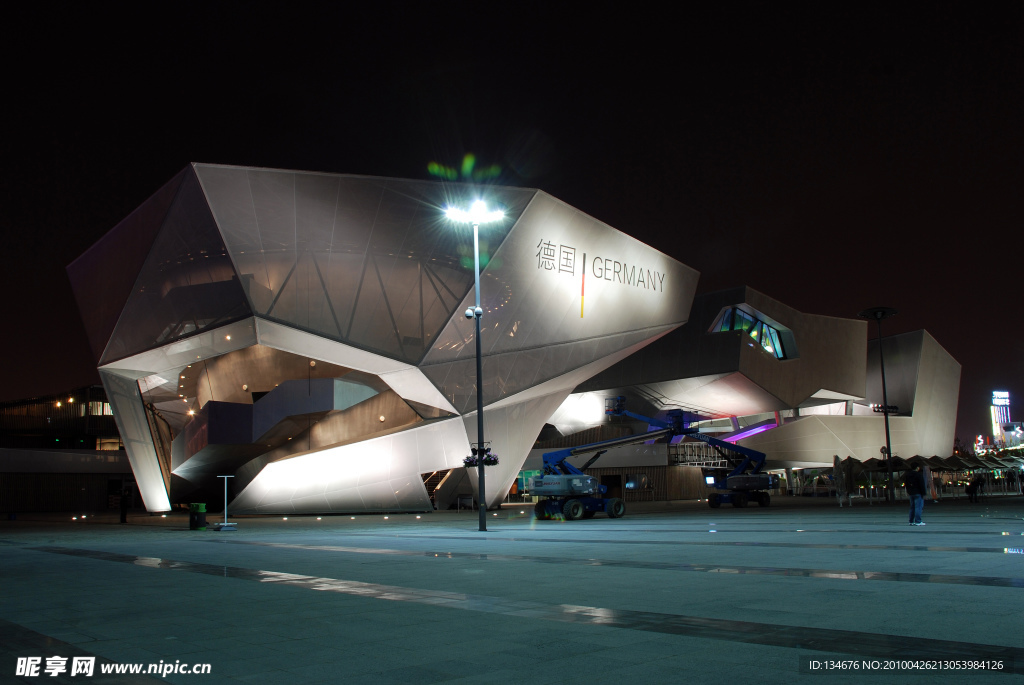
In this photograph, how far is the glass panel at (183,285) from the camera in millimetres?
30312

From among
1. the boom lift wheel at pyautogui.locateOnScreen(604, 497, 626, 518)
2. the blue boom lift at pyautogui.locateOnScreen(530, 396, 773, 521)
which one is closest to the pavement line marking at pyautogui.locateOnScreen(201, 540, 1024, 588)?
the blue boom lift at pyautogui.locateOnScreen(530, 396, 773, 521)

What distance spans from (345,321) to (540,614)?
26058 mm

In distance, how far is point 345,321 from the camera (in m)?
32.4

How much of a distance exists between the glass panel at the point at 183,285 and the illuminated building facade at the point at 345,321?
0.08 m

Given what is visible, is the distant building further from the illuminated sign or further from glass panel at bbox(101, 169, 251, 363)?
the illuminated sign

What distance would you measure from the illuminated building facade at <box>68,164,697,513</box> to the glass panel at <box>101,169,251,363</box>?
83 mm

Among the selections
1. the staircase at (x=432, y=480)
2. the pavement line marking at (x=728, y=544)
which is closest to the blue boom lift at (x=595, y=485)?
the staircase at (x=432, y=480)

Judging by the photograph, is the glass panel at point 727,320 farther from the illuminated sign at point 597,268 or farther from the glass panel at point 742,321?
the illuminated sign at point 597,268

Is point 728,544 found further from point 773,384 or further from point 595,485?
point 773,384

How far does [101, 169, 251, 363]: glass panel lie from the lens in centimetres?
3031

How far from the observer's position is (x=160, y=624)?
293 inches

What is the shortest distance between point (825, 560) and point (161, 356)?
31.5 m

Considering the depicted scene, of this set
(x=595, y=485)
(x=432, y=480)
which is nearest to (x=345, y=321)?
(x=595, y=485)

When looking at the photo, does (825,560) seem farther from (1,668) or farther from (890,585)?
(1,668)
